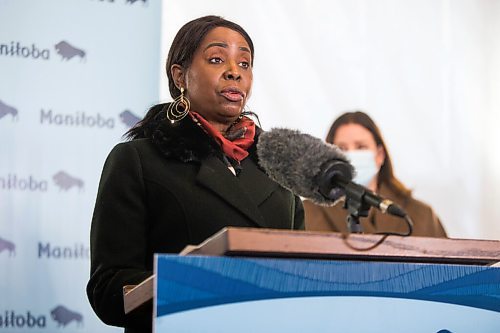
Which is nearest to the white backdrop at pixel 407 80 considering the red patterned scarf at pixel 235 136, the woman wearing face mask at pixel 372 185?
the woman wearing face mask at pixel 372 185

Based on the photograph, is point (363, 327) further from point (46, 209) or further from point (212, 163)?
point (46, 209)

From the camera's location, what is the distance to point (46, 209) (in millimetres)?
3809

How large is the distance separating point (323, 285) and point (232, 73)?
91 cm

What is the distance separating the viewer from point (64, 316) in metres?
3.77

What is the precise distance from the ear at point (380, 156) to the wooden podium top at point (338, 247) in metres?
2.69

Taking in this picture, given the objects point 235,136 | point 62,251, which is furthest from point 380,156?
point 235,136

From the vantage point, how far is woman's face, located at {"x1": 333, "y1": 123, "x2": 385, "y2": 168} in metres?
4.33

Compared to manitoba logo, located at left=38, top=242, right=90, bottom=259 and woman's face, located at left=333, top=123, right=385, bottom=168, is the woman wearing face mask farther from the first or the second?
manitoba logo, located at left=38, top=242, right=90, bottom=259

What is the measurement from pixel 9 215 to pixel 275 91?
1.35m

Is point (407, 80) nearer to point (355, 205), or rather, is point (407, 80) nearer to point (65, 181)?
point (65, 181)

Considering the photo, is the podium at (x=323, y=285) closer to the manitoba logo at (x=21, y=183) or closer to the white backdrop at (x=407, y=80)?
the manitoba logo at (x=21, y=183)

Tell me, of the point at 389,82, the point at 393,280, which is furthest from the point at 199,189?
the point at 389,82

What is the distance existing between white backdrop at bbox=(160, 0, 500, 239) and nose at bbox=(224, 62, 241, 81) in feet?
5.99

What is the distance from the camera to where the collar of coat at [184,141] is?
2271mm
